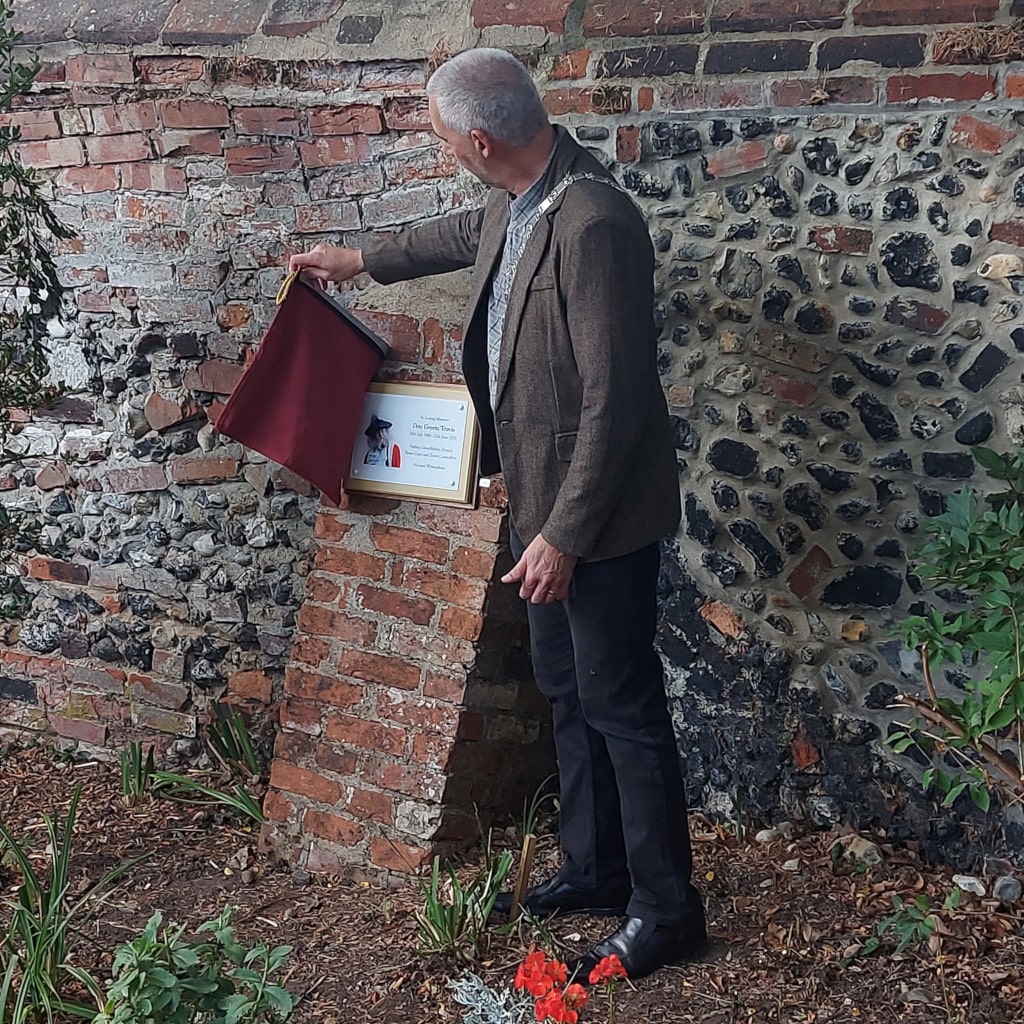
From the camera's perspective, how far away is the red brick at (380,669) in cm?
375

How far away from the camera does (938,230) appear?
331 centimetres

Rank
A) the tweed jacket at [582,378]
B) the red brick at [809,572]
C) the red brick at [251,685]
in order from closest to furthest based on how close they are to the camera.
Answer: the tweed jacket at [582,378]
the red brick at [809,572]
the red brick at [251,685]

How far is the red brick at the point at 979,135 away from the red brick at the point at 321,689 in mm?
2139

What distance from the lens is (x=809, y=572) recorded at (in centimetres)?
365

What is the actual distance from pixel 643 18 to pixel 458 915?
2.36 metres

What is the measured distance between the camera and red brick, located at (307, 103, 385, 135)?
13.0 feet

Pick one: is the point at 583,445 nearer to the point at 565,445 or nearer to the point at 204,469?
the point at 565,445

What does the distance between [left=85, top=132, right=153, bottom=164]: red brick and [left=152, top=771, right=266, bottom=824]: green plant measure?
6.49ft

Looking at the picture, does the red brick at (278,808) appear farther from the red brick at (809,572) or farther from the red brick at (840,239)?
the red brick at (840,239)

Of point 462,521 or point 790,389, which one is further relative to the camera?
point 462,521

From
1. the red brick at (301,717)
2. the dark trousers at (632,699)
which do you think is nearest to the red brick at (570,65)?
the dark trousers at (632,699)

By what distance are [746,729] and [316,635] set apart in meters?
1.27

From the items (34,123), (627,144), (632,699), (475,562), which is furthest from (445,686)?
(34,123)

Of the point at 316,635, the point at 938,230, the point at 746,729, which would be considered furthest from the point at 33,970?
the point at 938,230
